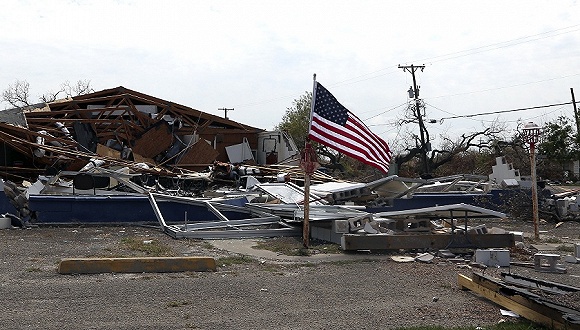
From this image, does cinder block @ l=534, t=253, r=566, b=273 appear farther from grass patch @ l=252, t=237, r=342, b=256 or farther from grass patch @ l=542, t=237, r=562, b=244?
grass patch @ l=542, t=237, r=562, b=244

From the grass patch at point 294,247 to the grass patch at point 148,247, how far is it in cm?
183

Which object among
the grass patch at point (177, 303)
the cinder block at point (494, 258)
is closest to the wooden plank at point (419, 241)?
the cinder block at point (494, 258)

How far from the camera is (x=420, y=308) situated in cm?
826

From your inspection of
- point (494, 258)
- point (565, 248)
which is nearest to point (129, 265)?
point (494, 258)

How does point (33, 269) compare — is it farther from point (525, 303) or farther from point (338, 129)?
point (525, 303)

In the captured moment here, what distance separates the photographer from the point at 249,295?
8984mm

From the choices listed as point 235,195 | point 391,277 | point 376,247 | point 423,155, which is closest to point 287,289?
point 391,277

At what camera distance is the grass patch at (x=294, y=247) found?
13039 mm

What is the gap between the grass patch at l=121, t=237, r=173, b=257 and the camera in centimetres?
1261

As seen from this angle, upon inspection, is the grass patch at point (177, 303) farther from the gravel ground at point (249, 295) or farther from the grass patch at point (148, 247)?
the grass patch at point (148, 247)

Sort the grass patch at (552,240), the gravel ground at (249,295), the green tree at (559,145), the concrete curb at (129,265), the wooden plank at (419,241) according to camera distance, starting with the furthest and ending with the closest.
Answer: the green tree at (559,145) → the grass patch at (552,240) → the wooden plank at (419,241) → the concrete curb at (129,265) → the gravel ground at (249,295)

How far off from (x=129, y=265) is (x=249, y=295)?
7.56 feet

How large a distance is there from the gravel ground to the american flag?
2.31 meters

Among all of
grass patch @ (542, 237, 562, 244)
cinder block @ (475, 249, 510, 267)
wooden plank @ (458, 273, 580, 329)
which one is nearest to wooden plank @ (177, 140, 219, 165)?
grass patch @ (542, 237, 562, 244)
